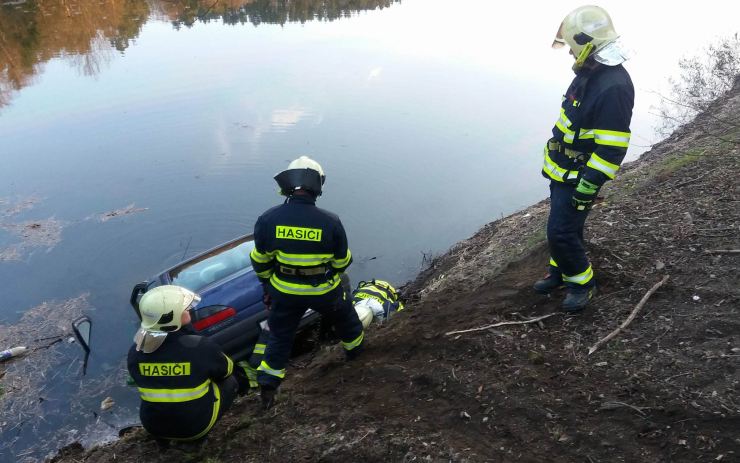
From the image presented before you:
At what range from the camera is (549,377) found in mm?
3715

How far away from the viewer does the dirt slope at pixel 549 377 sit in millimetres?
3178

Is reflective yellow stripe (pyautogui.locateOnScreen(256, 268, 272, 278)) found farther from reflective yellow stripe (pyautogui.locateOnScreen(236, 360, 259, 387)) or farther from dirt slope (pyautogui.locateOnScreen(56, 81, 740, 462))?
reflective yellow stripe (pyautogui.locateOnScreen(236, 360, 259, 387))

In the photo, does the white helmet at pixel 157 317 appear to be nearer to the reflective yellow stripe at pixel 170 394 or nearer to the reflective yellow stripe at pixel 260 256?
the reflective yellow stripe at pixel 170 394

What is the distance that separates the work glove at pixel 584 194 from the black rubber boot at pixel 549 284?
862mm

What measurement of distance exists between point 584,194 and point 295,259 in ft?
7.16

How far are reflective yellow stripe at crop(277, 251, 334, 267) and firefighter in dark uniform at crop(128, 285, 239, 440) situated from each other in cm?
72

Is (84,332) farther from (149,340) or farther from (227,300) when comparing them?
(149,340)

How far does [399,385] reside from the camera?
4.18 m

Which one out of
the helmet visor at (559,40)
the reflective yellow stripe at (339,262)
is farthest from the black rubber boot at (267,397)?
the helmet visor at (559,40)

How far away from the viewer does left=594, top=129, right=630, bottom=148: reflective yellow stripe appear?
3662 millimetres

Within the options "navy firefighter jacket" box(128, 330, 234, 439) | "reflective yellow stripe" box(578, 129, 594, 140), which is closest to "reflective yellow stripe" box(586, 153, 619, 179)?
"reflective yellow stripe" box(578, 129, 594, 140)

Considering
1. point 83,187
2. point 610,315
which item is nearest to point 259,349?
point 610,315

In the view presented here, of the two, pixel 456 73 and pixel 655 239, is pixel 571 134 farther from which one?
pixel 456 73

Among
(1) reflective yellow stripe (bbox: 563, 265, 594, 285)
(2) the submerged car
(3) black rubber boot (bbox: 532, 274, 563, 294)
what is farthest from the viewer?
(2) the submerged car
